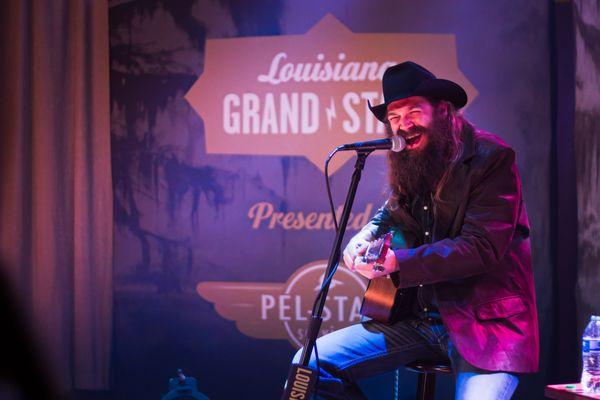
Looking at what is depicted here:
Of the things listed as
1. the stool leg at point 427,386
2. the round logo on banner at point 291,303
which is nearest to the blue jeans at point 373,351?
the stool leg at point 427,386

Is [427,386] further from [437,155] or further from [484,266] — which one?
[437,155]

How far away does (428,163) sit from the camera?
9.74 feet

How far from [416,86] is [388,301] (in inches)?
35.7

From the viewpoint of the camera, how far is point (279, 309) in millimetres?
4527

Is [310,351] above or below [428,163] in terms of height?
below

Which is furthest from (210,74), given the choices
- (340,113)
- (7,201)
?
(7,201)

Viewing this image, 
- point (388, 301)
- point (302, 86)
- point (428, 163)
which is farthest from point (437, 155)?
point (302, 86)

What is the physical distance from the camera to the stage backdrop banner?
443 centimetres

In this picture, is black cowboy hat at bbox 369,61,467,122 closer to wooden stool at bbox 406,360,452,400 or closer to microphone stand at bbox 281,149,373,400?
microphone stand at bbox 281,149,373,400

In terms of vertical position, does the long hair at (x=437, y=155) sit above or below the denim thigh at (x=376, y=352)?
above

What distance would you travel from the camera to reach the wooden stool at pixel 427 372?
111 inches

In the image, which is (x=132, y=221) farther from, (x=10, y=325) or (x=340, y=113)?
(x=340, y=113)

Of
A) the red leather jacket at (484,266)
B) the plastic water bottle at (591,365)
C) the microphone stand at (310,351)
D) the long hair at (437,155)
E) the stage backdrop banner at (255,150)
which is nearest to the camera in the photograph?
the microphone stand at (310,351)

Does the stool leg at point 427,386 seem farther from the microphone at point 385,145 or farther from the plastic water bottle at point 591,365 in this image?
the microphone at point 385,145
